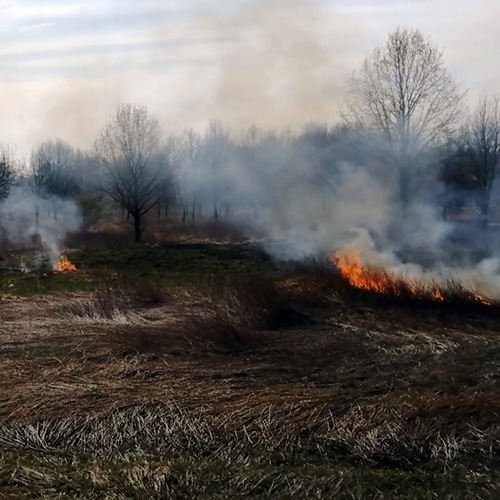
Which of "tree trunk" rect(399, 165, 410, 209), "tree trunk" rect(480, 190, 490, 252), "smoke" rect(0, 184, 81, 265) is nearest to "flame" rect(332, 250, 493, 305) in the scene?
"tree trunk" rect(480, 190, 490, 252)

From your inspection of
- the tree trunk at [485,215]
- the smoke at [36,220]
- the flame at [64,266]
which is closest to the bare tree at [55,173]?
the smoke at [36,220]

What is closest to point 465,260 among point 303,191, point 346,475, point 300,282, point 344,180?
point 300,282

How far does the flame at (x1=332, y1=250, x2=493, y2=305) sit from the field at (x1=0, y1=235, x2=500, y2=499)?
0.35 m

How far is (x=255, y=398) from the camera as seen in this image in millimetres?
8906

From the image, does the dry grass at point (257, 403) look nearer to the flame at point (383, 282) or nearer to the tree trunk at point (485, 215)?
the flame at point (383, 282)

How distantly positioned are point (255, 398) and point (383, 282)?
7.32 meters

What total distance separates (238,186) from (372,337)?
65.4 ft

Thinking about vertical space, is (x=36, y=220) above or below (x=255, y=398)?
above

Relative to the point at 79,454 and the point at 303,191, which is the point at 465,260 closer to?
the point at 303,191

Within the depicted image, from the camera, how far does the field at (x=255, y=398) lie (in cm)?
688

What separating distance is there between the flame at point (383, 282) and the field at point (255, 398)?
347 millimetres

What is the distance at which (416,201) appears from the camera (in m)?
23.5

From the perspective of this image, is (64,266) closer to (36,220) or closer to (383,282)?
(36,220)

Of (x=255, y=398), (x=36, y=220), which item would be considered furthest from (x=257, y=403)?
(x=36, y=220)
